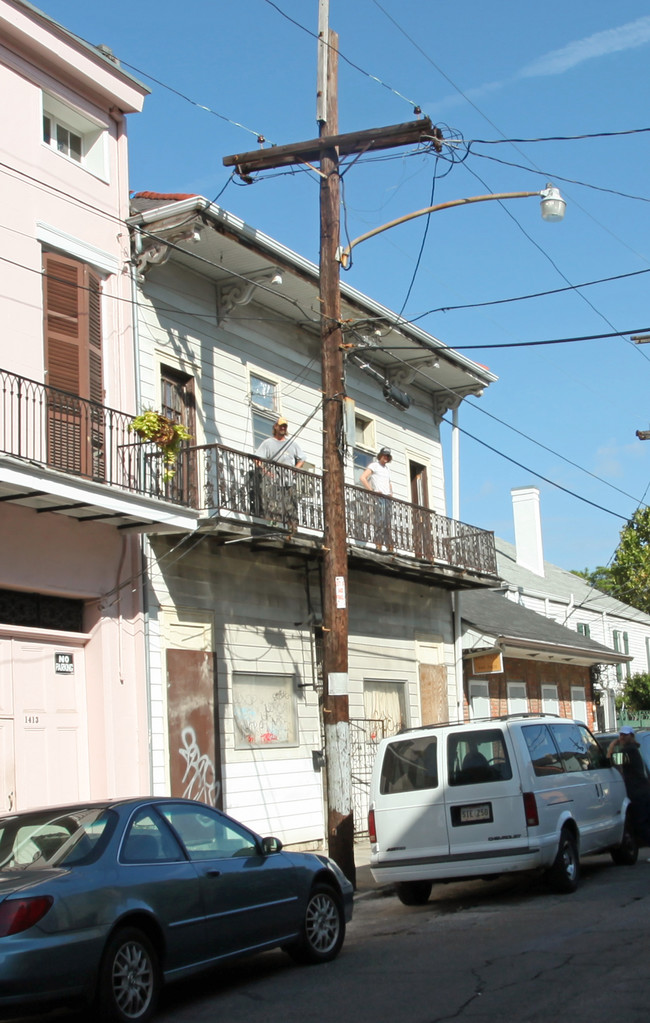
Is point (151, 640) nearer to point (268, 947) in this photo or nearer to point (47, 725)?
point (47, 725)

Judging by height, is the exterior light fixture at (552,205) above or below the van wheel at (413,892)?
above

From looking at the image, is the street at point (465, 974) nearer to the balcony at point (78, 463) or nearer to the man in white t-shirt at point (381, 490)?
the balcony at point (78, 463)

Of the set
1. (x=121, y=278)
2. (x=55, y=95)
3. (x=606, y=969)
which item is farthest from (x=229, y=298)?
(x=606, y=969)

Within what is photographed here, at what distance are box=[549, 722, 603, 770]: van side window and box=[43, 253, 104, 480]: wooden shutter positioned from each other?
19.7ft

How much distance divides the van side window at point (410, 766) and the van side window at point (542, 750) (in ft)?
3.11

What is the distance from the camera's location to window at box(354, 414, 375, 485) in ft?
68.8

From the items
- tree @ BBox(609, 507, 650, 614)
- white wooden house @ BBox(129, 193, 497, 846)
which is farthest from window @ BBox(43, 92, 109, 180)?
tree @ BBox(609, 507, 650, 614)

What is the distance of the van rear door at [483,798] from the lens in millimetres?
11320

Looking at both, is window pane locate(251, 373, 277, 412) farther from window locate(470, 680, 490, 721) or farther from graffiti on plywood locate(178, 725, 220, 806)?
window locate(470, 680, 490, 721)

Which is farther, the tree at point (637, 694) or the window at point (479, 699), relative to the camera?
the tree at point (637, 694)

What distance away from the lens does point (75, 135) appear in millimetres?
15930

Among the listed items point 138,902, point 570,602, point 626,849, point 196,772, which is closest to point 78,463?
point 196,772

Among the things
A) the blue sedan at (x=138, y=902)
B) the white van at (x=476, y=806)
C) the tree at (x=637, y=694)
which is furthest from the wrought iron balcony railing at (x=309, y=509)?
the tree at (x=637, y=694)

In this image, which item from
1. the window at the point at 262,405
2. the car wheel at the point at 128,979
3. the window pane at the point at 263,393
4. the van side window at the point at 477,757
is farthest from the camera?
the window pane at the point at 263,393
